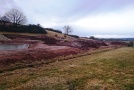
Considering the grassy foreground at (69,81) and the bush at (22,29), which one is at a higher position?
the bush at (22,29)

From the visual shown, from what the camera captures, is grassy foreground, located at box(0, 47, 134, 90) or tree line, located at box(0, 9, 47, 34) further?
tree line, located at box(0, 9, 47, 34)

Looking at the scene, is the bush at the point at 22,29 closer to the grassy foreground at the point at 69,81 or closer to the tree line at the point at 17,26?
the tree line at the point at 17,26

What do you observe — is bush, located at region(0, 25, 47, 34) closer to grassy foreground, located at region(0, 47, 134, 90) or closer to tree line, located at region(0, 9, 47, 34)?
tree line, located at region(0, 9, 47, 34)

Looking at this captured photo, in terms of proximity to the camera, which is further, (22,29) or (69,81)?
(22,29)

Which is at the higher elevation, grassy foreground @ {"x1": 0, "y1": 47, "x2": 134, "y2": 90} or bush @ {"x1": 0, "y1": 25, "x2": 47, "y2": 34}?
bush @ {"x1": 0, "y1": 25, "x2": 47, "y2": 34}

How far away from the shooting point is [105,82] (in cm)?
2112

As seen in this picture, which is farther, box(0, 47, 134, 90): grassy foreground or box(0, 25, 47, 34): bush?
box(0, 25, 47, 34): bush

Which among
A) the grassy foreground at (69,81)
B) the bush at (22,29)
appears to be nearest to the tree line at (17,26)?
the bush at (22,29)

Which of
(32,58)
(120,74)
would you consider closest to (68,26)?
(32,58)

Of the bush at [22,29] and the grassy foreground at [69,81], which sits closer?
the grassy foreground at [69,81]

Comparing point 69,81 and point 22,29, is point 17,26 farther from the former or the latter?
point 69,81

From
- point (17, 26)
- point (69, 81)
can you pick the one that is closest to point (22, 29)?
point (17, 26)

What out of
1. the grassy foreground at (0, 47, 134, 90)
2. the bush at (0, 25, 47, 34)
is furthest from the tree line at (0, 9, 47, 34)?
the grassy foreground at (0, 47, 134, 90)

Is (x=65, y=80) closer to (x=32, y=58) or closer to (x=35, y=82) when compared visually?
(x=35, y=82)
